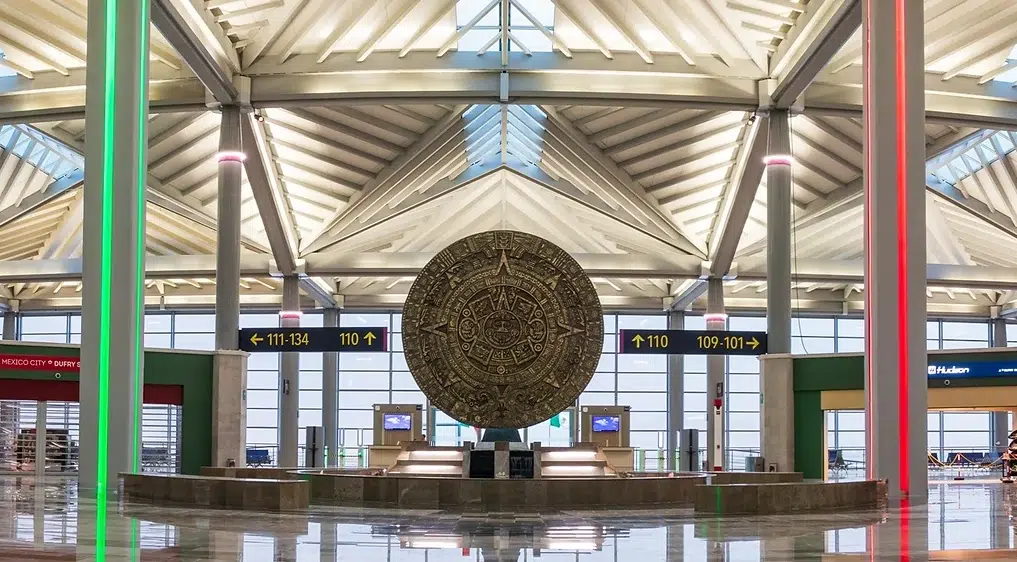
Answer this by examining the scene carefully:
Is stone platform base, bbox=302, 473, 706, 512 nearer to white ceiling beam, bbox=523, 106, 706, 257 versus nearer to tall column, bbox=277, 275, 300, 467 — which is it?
white ceiling beam, bbox=523, 106, 706, 257

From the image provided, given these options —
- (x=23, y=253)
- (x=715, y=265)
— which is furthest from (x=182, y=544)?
(x=23, y=253)

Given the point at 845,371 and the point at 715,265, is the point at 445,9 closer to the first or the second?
the point at 845,371

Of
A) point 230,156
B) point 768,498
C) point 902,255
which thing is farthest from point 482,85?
point 768,498

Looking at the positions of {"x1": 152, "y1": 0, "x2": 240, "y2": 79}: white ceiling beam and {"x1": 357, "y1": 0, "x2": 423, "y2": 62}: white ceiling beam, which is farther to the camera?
{"x1": 357, "y1": 0, "x2": 423, "y2": 62}: white ceiling beam

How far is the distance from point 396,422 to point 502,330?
68.7ft

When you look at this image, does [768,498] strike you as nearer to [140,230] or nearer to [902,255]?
[902,255]

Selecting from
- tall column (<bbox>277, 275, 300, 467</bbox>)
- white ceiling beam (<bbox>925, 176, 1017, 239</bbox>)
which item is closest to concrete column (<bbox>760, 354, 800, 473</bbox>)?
white ceiling beam (<bbox>925, 176, 1017, 239</bbox>)

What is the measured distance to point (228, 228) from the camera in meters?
27.8

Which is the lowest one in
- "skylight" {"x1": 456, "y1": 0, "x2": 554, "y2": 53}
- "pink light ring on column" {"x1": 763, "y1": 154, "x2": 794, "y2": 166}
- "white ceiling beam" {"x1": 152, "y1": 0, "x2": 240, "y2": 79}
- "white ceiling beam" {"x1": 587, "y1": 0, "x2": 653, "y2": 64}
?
"pink light ring on column" {"x1": 763, "y1": 154, "x2": 794, "y2": 166}

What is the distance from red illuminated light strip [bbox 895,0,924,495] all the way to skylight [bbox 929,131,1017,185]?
15833mm

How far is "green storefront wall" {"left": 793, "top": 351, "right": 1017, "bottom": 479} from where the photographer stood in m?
26.2

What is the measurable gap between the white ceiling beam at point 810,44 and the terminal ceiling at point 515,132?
3.1 inches

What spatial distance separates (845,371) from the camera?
86.3 ft

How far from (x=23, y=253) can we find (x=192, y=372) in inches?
780
